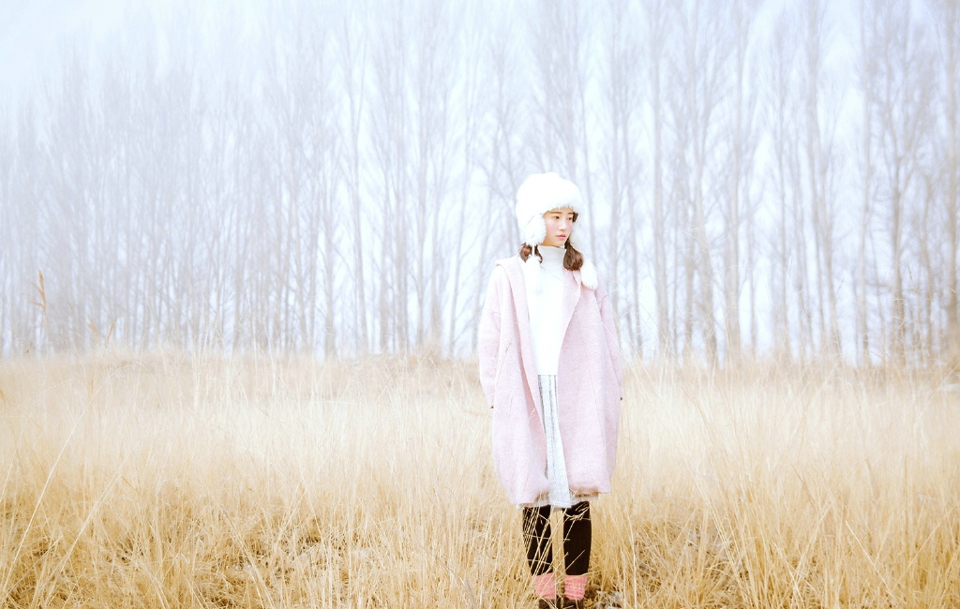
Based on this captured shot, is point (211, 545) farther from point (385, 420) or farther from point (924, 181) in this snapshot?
point (924, 181)

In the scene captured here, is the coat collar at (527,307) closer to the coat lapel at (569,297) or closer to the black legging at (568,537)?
the coat lapel at (569,297)

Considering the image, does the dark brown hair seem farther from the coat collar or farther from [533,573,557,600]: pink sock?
[533,573,557,600]: pink sock

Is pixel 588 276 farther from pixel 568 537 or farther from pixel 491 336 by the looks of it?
pixel 568 537

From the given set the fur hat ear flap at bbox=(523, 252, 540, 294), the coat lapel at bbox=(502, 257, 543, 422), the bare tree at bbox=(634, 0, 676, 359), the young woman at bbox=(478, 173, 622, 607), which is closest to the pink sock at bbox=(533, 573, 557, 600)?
the young woman at bbox=(478, 173, 622, 607)

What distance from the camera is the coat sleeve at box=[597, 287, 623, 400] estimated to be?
2186 mm

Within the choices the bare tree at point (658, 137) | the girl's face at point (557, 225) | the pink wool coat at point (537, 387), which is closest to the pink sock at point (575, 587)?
the pink wool coat at point (537, 387)

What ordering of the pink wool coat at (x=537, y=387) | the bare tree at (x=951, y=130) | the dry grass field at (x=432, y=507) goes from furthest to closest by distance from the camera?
the bare tree at (x=951, y=130), the dry grass field at (x=432, y=507), the pink wool coat at (x=537, y=387)

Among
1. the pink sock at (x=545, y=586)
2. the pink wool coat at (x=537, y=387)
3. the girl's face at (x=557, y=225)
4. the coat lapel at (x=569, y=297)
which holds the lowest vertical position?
the pink sock at (x=545, y=586)

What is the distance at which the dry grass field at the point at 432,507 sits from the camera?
213 cm

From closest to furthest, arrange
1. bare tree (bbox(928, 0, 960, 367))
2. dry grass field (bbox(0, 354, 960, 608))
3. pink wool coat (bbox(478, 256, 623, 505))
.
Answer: pink wool coat (bbox(478, 256, 623, 505)), dry grass field (bbox(0, 354, 960, 608)), bare tree (bbox(928, 0, 960, 367))

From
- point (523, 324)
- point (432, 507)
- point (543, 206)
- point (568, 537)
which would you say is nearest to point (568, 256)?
point (543, 206)

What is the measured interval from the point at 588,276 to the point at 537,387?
0.44 m

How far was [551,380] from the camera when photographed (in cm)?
215

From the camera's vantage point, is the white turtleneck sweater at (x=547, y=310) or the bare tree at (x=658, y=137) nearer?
the white turtleneck sweater at (x=547, y=310)
